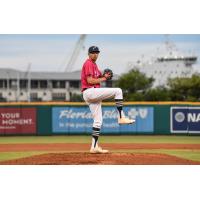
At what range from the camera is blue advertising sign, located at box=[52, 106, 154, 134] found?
18016mm

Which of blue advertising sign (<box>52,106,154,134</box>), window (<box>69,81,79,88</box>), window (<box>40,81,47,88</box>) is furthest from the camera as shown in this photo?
window (<box>40,81,47,88</box>)

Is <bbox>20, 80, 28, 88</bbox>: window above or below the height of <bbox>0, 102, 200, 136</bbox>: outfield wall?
above

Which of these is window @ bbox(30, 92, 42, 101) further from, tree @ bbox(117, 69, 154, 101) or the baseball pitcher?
the baseball pitcher

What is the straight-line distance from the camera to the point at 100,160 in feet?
30.3

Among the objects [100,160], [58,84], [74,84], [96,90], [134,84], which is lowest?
[100,160]

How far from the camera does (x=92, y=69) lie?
31.2 ft

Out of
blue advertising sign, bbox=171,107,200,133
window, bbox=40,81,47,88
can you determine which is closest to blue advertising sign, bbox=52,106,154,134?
blue advertising sign, bbox=171,107,200,133

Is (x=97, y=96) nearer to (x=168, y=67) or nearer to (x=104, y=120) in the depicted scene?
(x=104, y=120)

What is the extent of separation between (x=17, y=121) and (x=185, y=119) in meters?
5.50

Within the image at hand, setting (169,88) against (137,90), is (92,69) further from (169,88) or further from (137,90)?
(169,88)

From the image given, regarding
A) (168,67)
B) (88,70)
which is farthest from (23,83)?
(88,70)

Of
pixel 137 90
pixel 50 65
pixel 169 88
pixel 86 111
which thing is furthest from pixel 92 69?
pixel 169 88

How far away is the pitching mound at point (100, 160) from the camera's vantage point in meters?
9.16

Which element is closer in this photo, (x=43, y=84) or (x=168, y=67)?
(x=43, y=84)
